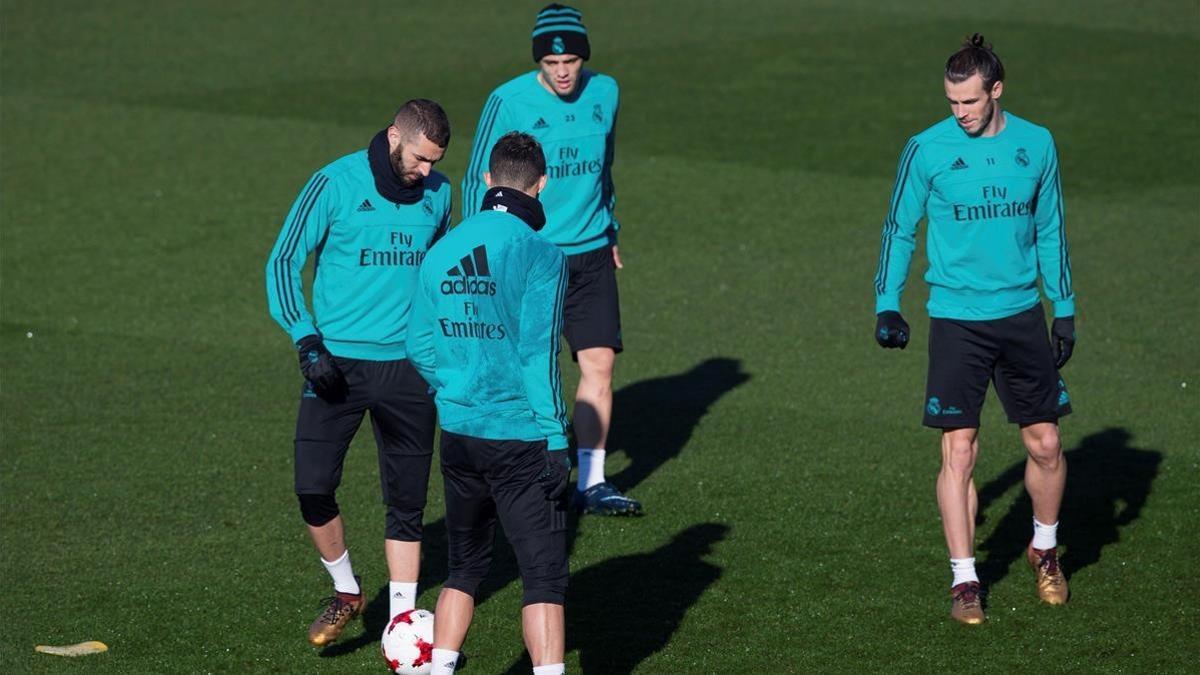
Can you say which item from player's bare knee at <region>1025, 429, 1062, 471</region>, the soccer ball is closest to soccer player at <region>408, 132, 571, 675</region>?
the soccer ball

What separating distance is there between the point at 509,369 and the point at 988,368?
8.60 ft

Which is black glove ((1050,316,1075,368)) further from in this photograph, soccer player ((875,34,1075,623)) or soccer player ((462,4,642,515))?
soccer player ((462,4,642,515))

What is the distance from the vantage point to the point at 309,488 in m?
7.63

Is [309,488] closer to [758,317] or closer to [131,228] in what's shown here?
[758,317]

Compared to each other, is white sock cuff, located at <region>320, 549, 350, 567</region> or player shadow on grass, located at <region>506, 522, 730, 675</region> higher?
white sock cuff, located at <region>320, 549, 350, 567</region>

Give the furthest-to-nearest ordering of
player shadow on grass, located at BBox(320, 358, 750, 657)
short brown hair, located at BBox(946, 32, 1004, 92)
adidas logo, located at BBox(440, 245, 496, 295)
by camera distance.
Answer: player shadow on grass, located at BBox(320, 358, 750, 657)
short brown hair, located at BBox(946, 32, 1004, 92)
adidas logo, located at BBox(440, 245, 496, 295)

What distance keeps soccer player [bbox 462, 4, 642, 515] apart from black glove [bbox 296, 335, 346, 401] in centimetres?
246

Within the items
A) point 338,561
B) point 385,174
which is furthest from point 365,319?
point 338,561

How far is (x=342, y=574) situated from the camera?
7.85 m

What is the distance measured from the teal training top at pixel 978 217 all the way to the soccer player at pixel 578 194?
218cm

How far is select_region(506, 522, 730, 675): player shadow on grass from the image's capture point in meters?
7.70

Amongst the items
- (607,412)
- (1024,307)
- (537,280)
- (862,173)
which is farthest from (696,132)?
(537,280)

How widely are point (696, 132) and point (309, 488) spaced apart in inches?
541

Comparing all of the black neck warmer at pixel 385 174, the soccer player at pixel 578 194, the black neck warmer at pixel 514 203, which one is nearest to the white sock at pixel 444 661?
the black neck warmer at pixel 514 203
